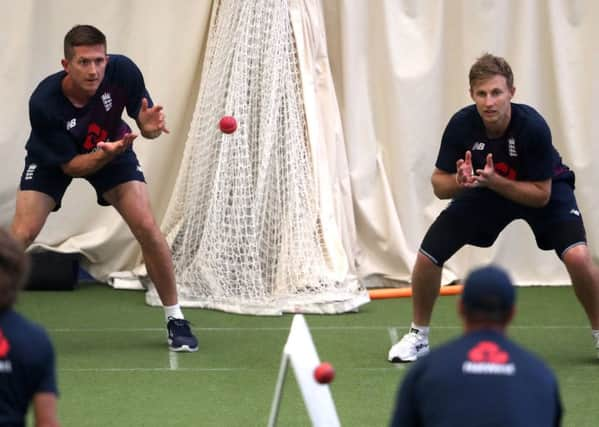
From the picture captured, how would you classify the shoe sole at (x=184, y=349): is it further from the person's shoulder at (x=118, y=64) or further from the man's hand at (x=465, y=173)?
the man's hand at (x=465, y=173)

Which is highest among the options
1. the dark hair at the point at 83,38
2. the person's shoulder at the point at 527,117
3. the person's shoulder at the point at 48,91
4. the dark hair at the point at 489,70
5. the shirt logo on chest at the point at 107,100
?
the dark hair at the point at 83,38

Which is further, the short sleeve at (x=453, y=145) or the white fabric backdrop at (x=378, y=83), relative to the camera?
the white fabric backdrop at (x=378, y=83)

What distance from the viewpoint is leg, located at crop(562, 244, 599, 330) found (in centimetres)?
672

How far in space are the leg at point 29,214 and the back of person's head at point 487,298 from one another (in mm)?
4145

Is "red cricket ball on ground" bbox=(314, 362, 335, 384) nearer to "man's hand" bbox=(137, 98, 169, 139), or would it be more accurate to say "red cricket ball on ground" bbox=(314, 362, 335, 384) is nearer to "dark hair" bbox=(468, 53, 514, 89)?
"dark hair" bbox=(468, 53, 514, 89)

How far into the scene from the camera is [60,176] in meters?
7.14

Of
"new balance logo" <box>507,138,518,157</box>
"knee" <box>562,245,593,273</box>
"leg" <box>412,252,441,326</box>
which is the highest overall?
"new balance logo" <box>507,138,518,157</box>

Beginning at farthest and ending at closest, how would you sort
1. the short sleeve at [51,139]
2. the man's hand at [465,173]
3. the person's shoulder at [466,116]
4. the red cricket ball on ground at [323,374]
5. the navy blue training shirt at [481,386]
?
1. the short sleeve at [51,139]
2. the person's shoulder at [466,116]
3. the man's hand at [465,173]
4. the red cricket ball on ground at [323,374]
5. the navy blue training shirt at [481,386]

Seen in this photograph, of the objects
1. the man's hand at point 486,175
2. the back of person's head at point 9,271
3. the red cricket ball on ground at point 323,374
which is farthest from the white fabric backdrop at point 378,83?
the back of person's head at point 9,271

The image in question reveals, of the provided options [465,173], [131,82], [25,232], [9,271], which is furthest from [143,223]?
[9,271]

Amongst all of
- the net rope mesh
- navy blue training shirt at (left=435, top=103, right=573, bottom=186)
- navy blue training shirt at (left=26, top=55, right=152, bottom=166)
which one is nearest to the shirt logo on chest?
navy blue training shirt at (left=26, top=55, right=152, bottom=166)

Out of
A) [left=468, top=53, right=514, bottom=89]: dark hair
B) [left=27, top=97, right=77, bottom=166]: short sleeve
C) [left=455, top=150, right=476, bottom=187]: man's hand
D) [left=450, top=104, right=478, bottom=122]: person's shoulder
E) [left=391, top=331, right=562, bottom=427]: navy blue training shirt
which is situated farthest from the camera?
[left=27, top=97, right=77, bottom=166]: short sleeve

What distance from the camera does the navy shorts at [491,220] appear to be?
6788mm

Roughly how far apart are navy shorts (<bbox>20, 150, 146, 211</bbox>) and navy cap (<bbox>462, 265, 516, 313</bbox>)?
4.06 metres
